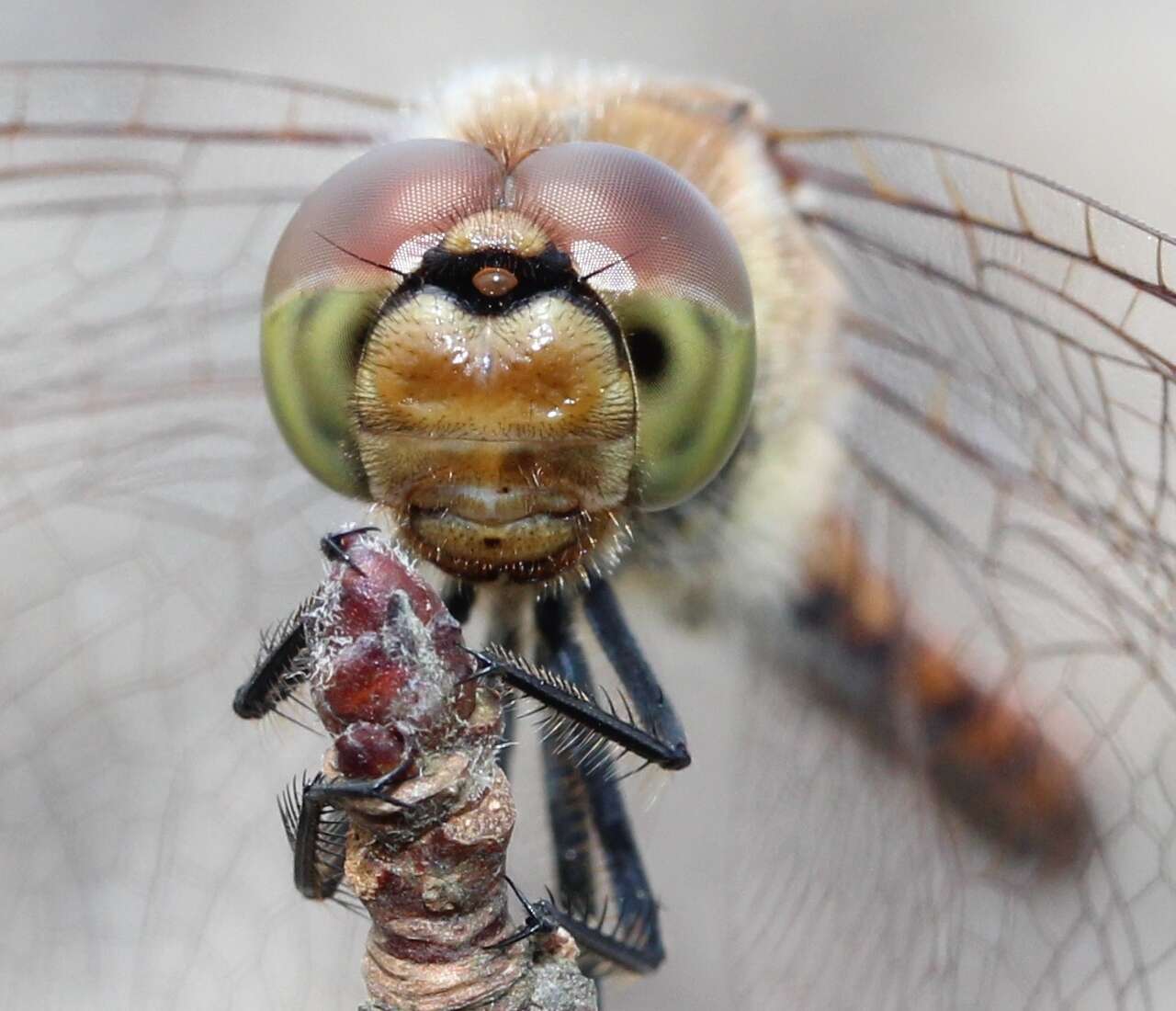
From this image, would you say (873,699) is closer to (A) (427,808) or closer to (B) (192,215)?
(B) (192,215)

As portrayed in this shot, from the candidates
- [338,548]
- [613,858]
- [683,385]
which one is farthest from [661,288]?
[613,858]

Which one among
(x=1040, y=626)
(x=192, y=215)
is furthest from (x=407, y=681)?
(x=192, y=215)

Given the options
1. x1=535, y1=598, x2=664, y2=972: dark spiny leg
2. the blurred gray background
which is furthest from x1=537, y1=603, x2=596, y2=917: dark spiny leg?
the blurred gray background

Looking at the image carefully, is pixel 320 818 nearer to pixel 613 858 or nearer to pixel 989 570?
pixel 613 858

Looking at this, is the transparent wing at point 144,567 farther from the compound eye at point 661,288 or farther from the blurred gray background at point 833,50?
the blurred gray background at point 833,50

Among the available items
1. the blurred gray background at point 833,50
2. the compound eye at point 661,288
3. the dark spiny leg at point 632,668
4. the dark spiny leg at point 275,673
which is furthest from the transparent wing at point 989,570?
the blurred gray background at point 833,50

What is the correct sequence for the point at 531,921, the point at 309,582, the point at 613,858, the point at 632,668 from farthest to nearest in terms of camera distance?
the point at 309,582 → the point at 613,858 → the point at 632,668 → the point at 531,921
